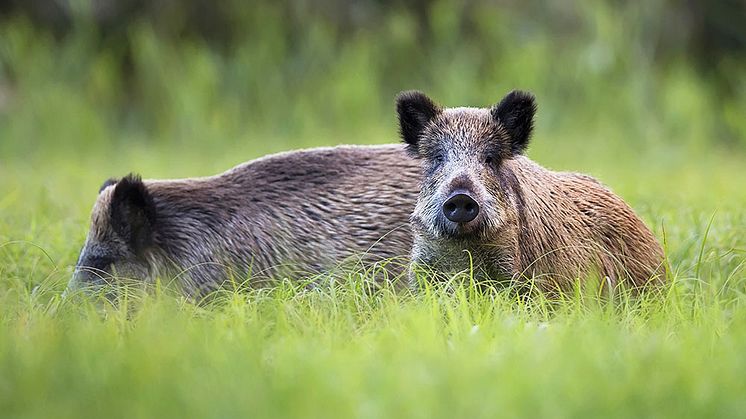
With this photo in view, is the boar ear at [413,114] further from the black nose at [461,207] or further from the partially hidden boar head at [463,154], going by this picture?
the black nose at [461,207]

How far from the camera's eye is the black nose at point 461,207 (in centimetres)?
458

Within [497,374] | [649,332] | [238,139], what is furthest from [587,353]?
[238,139]

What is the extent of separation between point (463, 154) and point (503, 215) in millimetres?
339

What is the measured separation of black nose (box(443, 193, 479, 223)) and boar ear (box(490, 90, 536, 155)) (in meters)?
0.54

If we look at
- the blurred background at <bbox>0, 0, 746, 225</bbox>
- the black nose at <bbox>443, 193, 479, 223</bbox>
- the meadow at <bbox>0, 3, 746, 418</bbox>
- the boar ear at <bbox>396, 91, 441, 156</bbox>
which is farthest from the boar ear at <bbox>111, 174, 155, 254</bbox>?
the blurred background at <bbox>0, 0, 746, 225</bbox>

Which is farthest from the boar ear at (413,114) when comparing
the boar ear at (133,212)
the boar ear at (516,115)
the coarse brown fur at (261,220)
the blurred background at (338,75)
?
the blurred background at (338,75)

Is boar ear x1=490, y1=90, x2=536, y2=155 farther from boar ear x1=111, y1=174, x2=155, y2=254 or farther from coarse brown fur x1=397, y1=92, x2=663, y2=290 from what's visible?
boar ear x1=111, y1=174, x2=155, y2=254

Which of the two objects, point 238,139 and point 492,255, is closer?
point 492,255

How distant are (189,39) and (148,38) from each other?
41.3 inches

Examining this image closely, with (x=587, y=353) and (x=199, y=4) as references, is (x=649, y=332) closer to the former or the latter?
(x=587, y=353)

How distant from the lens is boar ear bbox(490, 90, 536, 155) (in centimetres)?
497

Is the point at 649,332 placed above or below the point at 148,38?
below

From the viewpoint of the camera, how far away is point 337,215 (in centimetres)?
606

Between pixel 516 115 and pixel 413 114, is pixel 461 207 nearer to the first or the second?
pixel 516 115
